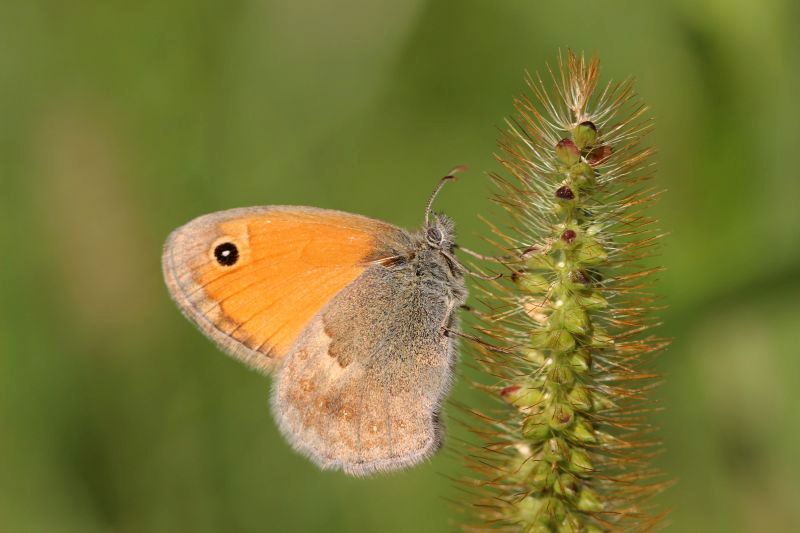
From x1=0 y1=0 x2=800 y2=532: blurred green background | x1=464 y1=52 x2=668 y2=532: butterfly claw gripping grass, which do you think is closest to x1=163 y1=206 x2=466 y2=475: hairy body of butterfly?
x1=464 y1=52 x2=668 y2=532: butterfly claw gripping grass

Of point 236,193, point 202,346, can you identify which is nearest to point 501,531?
point 202,346

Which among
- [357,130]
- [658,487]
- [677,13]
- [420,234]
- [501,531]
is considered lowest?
[501,531]

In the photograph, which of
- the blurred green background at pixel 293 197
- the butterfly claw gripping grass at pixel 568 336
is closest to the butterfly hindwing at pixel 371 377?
the butterfly claw gripping grass at pixel 568 336

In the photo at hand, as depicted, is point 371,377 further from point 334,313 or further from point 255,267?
point 255,267

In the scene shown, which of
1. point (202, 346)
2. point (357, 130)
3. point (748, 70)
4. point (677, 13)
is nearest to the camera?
Answer: point (748, 70)

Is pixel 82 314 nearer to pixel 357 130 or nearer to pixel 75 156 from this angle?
pixel 75 156

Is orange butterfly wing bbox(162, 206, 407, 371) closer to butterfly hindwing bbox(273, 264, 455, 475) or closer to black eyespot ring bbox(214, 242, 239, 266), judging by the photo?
black eyespot ring bbox(214, 242, 239, 266)
